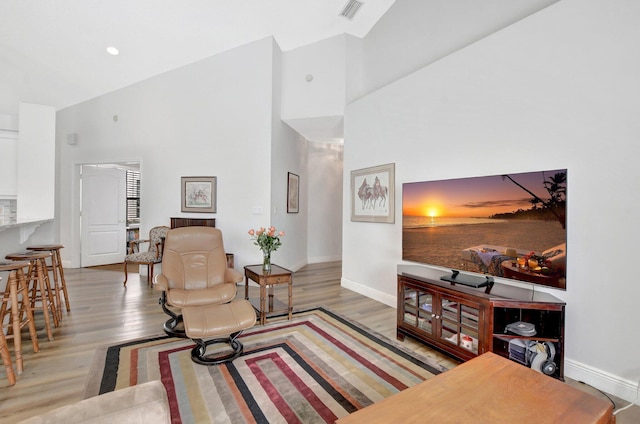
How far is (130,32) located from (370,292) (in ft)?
16.7

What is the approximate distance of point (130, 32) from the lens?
4.54 m

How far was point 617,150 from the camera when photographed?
2.16 meters

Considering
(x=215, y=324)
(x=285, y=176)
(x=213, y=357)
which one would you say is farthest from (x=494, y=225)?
(x=285, y=176)

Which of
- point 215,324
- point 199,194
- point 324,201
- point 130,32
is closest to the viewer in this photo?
point 215,324

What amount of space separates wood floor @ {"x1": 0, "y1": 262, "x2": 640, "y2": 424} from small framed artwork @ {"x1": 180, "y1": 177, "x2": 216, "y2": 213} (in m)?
1.47

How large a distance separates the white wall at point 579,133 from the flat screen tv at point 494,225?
131mm

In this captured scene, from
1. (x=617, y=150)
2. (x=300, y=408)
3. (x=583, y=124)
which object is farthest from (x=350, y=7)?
(x=300, y=408)

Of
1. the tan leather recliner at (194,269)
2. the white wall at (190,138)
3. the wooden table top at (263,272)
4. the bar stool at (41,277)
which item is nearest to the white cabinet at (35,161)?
the bar stool at (41,277)

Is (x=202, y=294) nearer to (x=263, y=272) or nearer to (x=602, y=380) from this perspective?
(x=263, y=272)

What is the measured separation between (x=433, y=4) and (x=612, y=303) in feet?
11.9

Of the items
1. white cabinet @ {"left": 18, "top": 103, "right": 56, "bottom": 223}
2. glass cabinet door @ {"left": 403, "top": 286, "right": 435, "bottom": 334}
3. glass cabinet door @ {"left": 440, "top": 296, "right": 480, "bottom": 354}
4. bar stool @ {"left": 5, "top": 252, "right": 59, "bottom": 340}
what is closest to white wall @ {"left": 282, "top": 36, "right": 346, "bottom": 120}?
glass cabinet door @ {"left": 403, "top": 286, "right": 435, "bottom": 334}

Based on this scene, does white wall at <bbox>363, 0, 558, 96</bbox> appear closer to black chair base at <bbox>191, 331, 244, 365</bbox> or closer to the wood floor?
the wood floor

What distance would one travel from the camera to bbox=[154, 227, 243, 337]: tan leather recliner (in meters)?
3.14

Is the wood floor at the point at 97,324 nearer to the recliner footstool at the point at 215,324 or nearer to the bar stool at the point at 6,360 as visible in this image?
the bar stool at the point at 6,360
